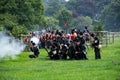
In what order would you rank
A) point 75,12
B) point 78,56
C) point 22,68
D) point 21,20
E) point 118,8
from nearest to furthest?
point 22,68 < point 78,56 < point 21,20 < point 118,8 < point 75,12

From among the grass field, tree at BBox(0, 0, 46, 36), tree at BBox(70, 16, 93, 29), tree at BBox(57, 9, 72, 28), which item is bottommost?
tree at BBox(70, 16, 93, 29)

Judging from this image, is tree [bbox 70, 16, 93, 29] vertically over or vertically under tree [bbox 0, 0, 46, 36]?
under

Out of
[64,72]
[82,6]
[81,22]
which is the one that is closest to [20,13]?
[64,72]

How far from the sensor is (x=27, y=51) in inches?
1502

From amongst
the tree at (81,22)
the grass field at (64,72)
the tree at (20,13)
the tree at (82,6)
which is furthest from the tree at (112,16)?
the grass field at (64,72)

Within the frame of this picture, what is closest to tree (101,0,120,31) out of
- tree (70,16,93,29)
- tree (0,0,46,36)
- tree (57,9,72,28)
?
tree (70,16,93,29)

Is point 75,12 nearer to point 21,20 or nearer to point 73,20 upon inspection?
point 73,20

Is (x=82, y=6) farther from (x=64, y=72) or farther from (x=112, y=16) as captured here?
(x=64, y=72)

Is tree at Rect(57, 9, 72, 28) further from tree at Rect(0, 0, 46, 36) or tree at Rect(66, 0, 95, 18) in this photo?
tree at Rect(0, 0, 46, 36)

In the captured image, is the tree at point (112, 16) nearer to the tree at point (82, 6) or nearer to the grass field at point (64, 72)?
the tree at point (82, 6)

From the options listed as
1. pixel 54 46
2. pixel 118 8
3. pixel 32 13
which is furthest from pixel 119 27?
pixel 54 46

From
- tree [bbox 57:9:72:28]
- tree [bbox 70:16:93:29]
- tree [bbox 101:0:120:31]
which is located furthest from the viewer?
tree [bbox 70:16:93:29]

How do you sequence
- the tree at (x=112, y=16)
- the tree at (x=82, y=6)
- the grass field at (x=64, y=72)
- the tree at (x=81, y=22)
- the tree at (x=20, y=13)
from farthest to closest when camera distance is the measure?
1. the tree at (x=82, y=6)
2. the tree at (x=81, y=22)
3. the tree at (x=112, y=16)
4. the tree at (x=20, y=13)
5. the grass field at (x=64, y=72)

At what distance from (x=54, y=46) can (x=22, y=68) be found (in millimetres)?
7340
